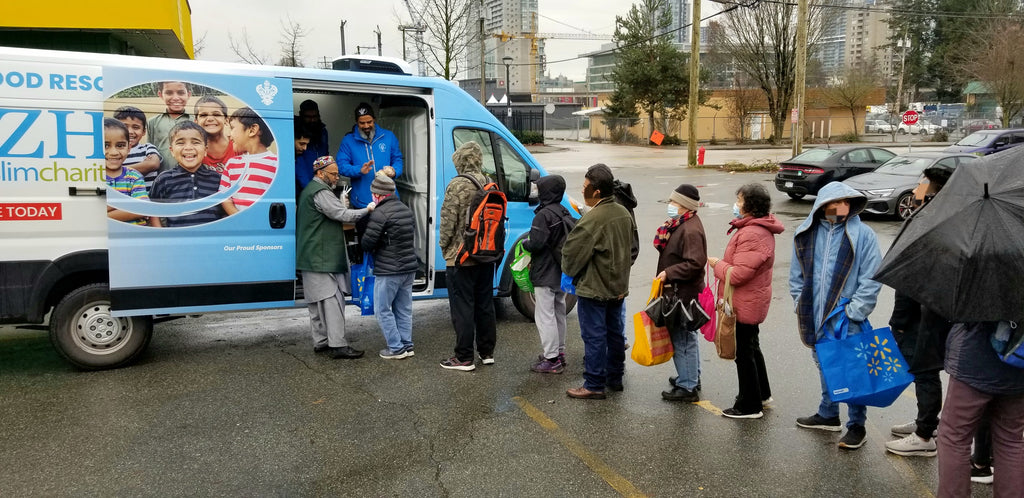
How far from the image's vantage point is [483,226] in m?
5.83

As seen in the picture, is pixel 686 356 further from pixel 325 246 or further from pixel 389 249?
pixel 325 246

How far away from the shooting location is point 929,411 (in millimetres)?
4457

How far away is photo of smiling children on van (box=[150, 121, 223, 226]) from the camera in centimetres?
575

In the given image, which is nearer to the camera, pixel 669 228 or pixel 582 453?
pixel 582 453

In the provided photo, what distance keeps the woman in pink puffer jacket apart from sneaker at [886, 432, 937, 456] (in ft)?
2.87

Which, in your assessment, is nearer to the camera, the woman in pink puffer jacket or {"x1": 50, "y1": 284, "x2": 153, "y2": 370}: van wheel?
the woman in pink puffer jacket

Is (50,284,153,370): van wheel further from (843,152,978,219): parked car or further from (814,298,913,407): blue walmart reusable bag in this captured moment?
(843,152,978,219): parked car

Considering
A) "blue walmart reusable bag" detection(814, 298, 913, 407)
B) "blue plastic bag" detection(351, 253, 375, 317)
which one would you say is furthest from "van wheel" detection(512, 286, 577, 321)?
"blue walmart reusable bag" detection(814, 298, 913, 407)

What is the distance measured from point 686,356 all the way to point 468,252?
184 cm

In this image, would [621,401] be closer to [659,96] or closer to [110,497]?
[110,497]

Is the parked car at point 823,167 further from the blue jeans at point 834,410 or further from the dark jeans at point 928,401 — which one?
the dark jeans at point 928,401

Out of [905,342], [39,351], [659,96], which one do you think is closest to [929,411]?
[905,342]

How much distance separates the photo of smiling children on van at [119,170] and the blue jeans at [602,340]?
3.45 metres

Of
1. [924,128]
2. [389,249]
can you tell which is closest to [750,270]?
[389,249]
